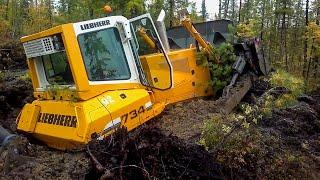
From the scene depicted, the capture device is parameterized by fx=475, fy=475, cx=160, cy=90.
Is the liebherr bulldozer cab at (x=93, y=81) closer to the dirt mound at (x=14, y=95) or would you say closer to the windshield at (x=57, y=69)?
the windshield at (x=57, y=69)

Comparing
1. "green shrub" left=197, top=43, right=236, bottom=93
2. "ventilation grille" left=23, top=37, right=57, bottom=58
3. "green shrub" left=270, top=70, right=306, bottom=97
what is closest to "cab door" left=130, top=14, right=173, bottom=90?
"green shrub" left=197, top=43, right=236, bottom=93

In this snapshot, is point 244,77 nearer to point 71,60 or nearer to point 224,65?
point 224,65

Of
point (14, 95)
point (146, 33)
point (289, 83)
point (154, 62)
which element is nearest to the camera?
point (154, 62)

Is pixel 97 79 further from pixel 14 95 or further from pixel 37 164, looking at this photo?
pixel 14 95

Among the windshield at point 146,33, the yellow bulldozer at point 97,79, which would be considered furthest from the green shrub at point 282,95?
the windshield at point 146,33

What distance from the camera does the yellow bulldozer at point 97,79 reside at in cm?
635

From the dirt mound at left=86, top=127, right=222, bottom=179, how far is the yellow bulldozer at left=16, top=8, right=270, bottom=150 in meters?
0.75

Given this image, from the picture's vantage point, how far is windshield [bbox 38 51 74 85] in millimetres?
7008

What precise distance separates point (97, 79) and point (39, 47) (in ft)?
3.53

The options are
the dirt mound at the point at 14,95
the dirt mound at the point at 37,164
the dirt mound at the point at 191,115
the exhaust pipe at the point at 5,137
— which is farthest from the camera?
the dirt mound at the point at 14,95

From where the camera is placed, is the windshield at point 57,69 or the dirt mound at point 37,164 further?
the windshield at point 57,69

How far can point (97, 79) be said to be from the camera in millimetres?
6664

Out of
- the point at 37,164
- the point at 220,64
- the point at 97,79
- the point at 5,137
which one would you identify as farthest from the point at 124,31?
the point at 37,164

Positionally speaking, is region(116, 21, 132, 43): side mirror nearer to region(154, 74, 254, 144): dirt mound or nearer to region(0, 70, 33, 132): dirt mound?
region(154, 74, 254, 144): dirt mound
